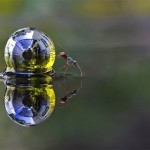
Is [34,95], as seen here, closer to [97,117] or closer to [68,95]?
[68,95]

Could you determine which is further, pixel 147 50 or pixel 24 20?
pixel 24 20

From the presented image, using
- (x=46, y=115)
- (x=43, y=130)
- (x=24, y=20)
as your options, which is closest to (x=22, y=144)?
(x=43, y=130)

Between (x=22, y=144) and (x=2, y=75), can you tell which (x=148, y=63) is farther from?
(x=22, y=144)

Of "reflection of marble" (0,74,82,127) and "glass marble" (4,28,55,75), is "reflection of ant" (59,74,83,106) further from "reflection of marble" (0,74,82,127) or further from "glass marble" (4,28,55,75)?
"glass marble" (4,28,55,75)

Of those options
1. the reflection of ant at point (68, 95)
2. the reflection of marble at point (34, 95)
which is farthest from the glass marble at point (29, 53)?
the reflection of ant at point (68, 95)

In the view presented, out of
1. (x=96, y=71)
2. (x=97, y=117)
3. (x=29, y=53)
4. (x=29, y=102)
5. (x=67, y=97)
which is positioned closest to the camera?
(x=97, y=117)

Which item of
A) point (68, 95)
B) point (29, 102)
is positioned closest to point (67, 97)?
point (68, 95)

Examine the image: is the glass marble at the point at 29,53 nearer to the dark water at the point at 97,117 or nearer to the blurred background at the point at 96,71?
the dark water at the point at 97,117
